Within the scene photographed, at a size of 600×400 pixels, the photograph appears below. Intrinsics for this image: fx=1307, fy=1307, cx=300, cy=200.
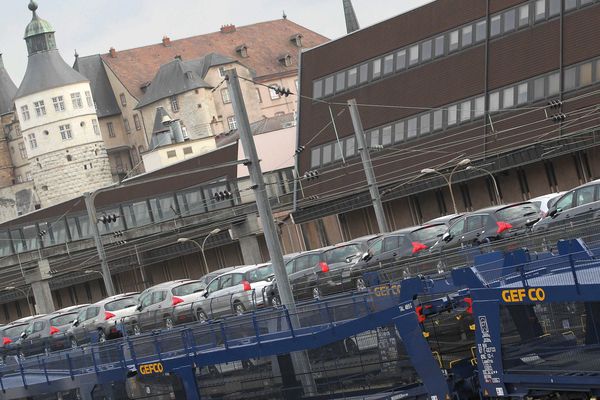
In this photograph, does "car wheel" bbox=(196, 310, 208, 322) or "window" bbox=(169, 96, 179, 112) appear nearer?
"car wheel" bbox=(196, 310, 208, 322)

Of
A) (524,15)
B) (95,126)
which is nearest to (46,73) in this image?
(95,126)

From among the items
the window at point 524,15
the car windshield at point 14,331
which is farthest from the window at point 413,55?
the car windshield at point 14,331

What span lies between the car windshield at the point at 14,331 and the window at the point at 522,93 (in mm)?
23944

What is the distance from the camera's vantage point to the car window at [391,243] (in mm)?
39412

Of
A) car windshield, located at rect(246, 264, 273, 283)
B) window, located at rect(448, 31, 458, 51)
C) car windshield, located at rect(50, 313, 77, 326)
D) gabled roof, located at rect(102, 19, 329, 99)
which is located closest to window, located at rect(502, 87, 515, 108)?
window, located at rect(448, 31, 458, 51)

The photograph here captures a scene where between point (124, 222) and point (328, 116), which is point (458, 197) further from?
point (124, 222)

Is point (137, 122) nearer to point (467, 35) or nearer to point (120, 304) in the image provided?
point (467, 35)

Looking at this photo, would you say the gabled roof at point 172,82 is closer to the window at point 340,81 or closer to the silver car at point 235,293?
the window at point 340,81

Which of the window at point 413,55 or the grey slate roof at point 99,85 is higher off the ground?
the grey slate roof at point 99,85

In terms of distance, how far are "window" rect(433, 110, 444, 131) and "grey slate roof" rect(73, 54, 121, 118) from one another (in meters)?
96.9

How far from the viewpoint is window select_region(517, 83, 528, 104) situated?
58.9 m

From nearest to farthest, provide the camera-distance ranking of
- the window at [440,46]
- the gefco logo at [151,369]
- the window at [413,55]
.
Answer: the gefco logo at [151,369]
the window at [440,46]
the window at [413,55]

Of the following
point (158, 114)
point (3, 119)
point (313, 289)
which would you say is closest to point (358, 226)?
point (313, 289)

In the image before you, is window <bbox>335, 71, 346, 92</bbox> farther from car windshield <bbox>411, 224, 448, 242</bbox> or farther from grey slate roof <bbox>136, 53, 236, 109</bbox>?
grey slate roof <bbox>136, 53, 236, 109</bbox>
